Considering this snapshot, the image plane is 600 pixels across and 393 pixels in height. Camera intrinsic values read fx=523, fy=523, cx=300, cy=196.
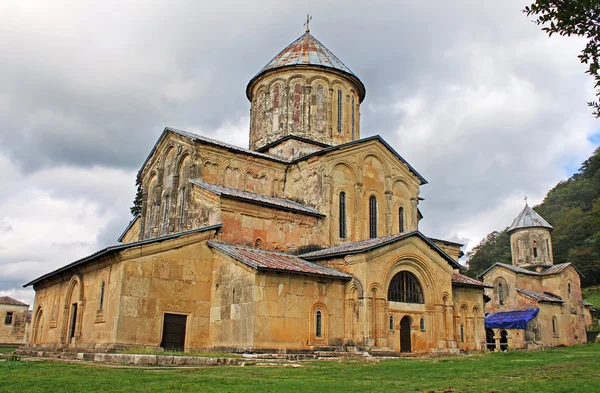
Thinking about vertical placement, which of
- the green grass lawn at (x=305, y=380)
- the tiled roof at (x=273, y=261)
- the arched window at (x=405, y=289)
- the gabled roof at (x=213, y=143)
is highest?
the gabled roof at (x=213, y=143)

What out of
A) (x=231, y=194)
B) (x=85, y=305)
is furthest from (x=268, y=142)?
(x=85, y=305)

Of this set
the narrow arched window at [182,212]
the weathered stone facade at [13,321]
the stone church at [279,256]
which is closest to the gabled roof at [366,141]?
the stone church at [279,256]

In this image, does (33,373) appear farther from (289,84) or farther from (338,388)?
(289,84)

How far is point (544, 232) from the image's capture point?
46.7 metres

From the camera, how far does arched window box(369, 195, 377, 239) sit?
83.5ft

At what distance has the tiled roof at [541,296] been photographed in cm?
3922

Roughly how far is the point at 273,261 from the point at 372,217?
837 centimetres

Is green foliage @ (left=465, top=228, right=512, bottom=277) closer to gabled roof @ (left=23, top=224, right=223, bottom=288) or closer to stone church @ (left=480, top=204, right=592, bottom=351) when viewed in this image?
stone church @ (left=480, top=204, right=592, bottom=351)

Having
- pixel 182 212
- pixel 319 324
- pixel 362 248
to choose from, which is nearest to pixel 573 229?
pixel 362 248

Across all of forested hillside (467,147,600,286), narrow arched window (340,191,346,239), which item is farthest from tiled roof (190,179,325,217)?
forested hillside (467,147,600,286)

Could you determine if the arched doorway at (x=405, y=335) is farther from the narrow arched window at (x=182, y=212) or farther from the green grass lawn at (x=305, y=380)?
the narrow arched window at (x=182, y=212)

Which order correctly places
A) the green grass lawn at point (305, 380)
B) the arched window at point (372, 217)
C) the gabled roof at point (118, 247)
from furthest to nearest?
the arched window at point (372, 217) < the gabled roof at point (118, 247) < the green grass lawn at point (305, 380)

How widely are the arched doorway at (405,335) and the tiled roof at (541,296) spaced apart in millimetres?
22838

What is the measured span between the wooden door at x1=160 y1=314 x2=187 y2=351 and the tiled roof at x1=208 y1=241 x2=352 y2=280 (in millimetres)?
2856
